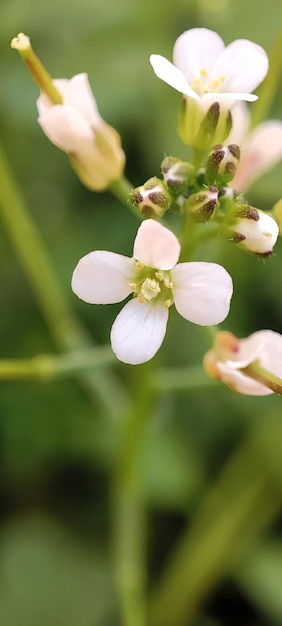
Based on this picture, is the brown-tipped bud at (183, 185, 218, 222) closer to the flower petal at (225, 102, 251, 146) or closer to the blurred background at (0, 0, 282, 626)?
the flower petal at (225, 102, 251, 146)

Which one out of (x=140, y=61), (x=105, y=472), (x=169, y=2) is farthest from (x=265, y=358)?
(x=169, y=2)

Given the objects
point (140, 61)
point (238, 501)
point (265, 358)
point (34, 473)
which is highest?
point (140, 61)

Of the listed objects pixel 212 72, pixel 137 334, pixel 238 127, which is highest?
pixel 212 72

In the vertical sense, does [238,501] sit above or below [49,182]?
below

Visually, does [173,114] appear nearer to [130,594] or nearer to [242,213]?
[242,213]

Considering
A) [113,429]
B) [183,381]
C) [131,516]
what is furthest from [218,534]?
[183,381]

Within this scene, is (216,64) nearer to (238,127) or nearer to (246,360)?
(238,127)
